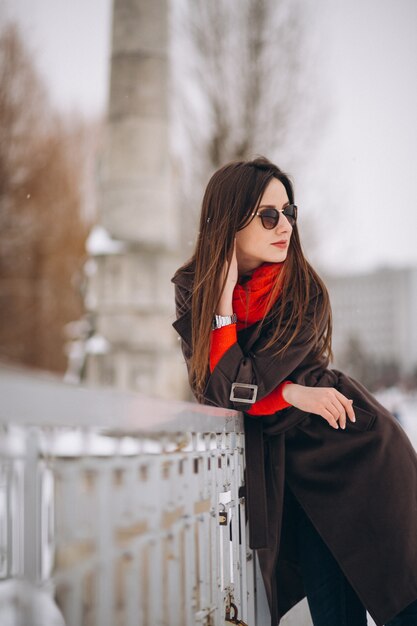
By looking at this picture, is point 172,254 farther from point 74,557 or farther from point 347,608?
point 74,557

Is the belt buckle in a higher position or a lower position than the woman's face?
lower

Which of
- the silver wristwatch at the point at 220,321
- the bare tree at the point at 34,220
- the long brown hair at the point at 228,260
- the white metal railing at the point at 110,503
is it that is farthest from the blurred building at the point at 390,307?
the white metal railing at the point at 110,503

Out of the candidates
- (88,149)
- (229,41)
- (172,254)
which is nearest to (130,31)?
(229,41)

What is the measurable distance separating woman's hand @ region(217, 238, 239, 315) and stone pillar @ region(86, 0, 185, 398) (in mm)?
7696

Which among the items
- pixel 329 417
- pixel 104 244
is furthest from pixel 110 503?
pixel 104 244

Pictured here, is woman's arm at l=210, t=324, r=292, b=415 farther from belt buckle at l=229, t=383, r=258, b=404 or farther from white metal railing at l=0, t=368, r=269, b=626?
white metal railing at l=0, t=368, r=269, b=626

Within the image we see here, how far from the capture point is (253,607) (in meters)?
1.73

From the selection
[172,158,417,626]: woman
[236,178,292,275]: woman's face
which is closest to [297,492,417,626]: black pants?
[172,158,417,626]: woman

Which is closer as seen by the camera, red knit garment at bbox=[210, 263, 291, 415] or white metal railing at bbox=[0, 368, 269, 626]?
white metal railing at bbox=[0, 368, 269, 626]

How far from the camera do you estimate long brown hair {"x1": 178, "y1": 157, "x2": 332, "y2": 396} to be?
5.65 ft

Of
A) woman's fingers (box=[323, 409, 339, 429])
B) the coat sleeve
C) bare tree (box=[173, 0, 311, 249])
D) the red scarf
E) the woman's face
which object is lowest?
woman's fingers (box=[323, 409, 339, 429])

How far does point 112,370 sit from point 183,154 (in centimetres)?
370

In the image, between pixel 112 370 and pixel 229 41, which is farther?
pixel 229 41

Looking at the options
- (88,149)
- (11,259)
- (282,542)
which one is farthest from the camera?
(88,149)
